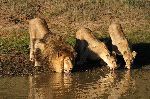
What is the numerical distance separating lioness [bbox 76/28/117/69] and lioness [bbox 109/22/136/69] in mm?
685

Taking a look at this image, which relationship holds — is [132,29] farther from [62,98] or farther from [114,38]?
[62,98]

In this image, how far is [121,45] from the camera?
20344 millimetres

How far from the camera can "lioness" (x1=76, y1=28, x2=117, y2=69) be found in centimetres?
1896

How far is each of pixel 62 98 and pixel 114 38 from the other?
7.76m

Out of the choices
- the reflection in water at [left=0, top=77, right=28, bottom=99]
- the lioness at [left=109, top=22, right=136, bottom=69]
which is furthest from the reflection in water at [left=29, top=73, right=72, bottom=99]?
the lioness at [left=109, top=22, right=136, bottom=69]

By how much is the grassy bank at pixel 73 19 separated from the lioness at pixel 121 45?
0.56m

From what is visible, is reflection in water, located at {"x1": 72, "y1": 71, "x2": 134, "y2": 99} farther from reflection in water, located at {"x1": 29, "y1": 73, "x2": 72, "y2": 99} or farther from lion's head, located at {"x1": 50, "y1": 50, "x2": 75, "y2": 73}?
lion's head, located at {"x1": 50, "y1": 50, "x2": 75, "y2": 73}

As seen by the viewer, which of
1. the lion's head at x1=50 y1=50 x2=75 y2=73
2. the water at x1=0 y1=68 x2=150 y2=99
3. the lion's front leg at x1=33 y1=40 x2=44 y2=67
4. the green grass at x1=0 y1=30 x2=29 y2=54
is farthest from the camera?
the green grass at x1=0 y1=30 x2=29 y2=54

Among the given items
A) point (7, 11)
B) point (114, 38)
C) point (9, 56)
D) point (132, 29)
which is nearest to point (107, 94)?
point (9, 56)

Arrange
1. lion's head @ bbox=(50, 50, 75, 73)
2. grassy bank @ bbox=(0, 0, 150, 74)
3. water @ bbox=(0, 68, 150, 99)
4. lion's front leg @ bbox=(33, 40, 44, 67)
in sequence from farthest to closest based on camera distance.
→ grassy bank @ bbox=(0, 0, 150, 74), lion's front leg @ bbox=(33, 40, 44, 67), lion's head @ bbox=(50, 50, 75, 73), water @ bbox=(0, 68, 150, 99)

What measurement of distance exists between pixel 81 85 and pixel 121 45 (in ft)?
15.7

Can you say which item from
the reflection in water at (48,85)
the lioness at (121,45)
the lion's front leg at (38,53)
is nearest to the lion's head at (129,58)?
the lioness at (121,45)

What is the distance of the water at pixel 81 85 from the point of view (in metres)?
14.4

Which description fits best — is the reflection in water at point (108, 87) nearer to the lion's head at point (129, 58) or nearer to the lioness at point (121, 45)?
the lion's head at point (129, 58)
